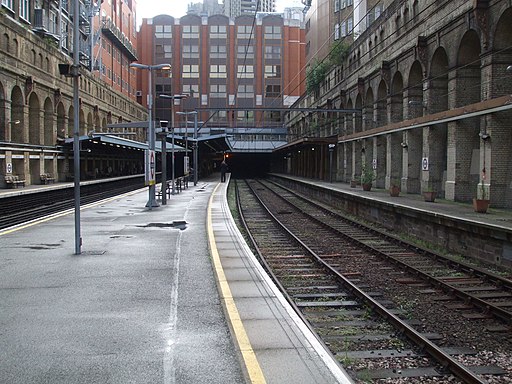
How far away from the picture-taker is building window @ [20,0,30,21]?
36344 mm

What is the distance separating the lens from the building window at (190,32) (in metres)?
90.1

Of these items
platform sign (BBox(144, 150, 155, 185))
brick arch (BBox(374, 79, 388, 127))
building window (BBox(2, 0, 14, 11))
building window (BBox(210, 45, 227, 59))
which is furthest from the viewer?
building window (BBox(210, 45, 227, 59))

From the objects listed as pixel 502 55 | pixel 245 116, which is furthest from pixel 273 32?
pixel 502 55

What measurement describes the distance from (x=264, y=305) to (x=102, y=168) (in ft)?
141

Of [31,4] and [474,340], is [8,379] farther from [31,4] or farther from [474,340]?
[31,4]

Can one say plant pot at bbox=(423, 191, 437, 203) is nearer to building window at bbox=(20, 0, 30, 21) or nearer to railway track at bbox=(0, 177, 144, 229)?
railway track at bbox=(0, 177, 144, 229)

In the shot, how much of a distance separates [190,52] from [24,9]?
54.5m

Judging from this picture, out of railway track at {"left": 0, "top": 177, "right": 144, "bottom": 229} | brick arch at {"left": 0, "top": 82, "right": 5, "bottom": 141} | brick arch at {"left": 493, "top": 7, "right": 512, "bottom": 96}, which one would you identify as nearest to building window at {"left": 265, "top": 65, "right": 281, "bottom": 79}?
railway track at {"left": 0, "top": 177, "right": 144, "bottom": 229}

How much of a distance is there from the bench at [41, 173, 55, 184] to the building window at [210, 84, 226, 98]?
5775 cm

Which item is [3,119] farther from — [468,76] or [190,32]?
[190,32]

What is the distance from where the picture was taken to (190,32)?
3556 inches

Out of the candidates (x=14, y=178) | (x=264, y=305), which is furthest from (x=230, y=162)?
(x=264, y=305)

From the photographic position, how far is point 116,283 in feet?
25.8

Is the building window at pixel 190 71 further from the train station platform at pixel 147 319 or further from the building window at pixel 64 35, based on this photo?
the train station platform at pixel 147 319
